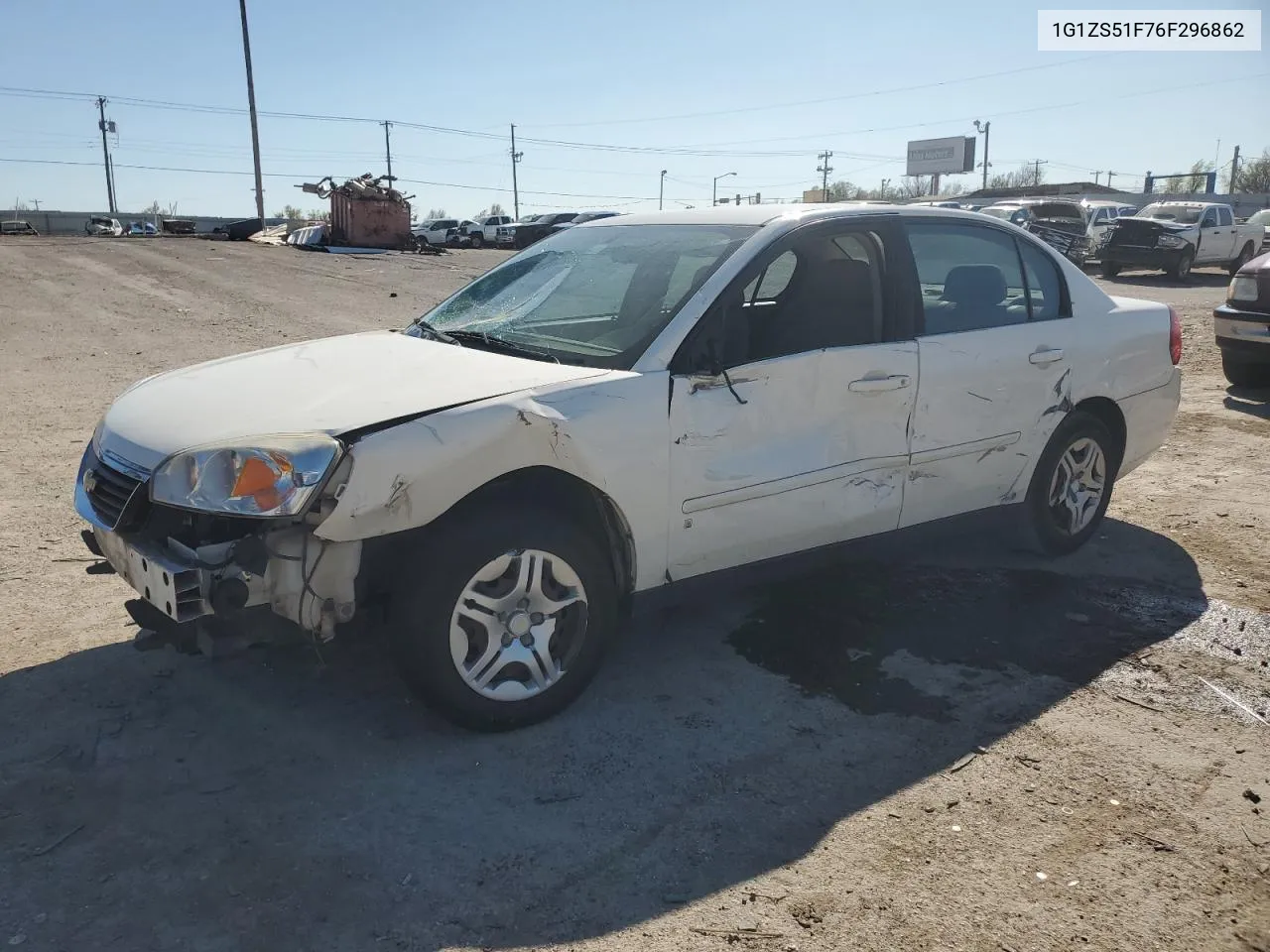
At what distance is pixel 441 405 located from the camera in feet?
10.1

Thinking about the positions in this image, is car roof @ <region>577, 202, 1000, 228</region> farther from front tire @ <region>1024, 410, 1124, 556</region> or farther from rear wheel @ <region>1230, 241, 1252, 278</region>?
rear wheel @ <region>1230, 241, 1252, 278</region>

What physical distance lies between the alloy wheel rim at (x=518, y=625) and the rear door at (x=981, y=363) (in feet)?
5.40

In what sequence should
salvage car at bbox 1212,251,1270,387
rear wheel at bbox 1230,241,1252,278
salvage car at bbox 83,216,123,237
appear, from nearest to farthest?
salvage car at bbox 1212,251,1270,387
rear wheel at bbox 1230,241,1252,278
salvage car at bbox 83,216,123,237

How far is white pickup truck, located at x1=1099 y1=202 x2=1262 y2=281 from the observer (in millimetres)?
22891

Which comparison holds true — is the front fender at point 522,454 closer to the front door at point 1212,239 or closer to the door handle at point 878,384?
the door handle at point 878,384

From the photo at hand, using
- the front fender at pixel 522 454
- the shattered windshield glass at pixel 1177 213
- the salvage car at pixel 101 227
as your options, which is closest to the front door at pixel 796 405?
the front fender at pixel 522 454

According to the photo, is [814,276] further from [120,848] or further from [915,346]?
[120,848]

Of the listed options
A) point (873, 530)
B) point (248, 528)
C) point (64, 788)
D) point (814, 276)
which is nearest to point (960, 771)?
point (873, 530)

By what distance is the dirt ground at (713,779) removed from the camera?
2.47 metres

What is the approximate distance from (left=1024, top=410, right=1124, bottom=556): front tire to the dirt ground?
0.19 m

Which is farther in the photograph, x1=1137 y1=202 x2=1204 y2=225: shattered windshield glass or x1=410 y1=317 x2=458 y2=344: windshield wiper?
x1=1137 y1=202 x2=1204 y2=225: shattered windshield glass

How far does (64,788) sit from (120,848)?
41 centimetres

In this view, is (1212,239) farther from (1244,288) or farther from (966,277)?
(966,277)

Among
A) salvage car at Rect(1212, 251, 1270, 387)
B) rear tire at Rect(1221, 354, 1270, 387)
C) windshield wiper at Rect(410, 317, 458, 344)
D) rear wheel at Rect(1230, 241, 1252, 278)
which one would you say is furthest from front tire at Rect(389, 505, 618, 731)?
rear wheel at Rect(1230, 241, 1252, 278)
